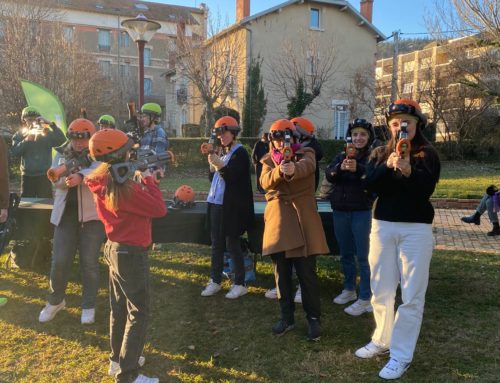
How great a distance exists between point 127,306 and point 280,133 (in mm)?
1781

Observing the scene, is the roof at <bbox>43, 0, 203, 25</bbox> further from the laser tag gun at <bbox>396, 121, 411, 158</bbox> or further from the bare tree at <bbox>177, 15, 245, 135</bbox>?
the laser tag gun at <bbox>396, 121, 411, 158</bbox>

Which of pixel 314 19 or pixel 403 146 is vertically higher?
pixel 314 19

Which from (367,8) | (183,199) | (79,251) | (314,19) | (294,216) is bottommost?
(79,251)

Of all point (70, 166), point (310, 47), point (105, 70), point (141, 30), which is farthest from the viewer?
point (105, 70)

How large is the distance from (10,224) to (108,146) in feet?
8.84

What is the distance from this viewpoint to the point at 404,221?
3.08m

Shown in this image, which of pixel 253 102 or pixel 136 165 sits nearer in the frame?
pixel 136 165

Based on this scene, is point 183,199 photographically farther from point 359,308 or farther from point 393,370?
point 393,370

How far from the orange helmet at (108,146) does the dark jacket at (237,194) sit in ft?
5.57

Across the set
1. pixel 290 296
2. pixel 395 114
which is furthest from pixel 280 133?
pixel 290 296

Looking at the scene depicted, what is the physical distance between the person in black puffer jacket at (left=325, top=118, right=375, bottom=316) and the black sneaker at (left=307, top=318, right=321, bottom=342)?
2.20 ft

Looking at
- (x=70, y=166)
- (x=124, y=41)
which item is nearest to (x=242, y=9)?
(x=124, y=41)

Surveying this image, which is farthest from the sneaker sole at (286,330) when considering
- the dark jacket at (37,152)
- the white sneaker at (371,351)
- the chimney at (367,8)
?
the chimney at (367,8)

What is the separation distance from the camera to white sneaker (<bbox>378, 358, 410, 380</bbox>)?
3152 millimetres
